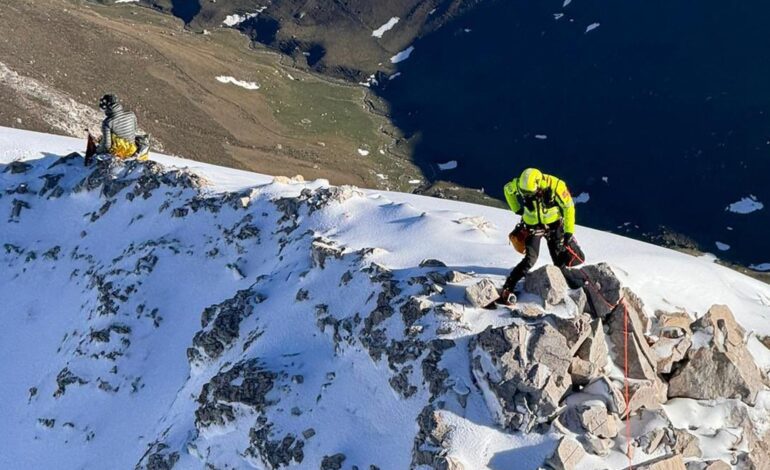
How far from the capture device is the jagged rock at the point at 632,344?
14.0 meters

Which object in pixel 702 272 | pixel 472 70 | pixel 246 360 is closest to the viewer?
pixel 246 360

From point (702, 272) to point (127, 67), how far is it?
271ft

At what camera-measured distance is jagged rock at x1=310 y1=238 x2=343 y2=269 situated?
59.0 feet

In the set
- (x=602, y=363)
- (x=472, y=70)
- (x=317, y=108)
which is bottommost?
(x=317, y=108)

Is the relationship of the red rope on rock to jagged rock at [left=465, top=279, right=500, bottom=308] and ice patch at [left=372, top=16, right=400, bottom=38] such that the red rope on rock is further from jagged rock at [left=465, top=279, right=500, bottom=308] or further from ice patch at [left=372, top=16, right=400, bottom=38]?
ice patch at [left=372, top=16, right=400, bottom=38]

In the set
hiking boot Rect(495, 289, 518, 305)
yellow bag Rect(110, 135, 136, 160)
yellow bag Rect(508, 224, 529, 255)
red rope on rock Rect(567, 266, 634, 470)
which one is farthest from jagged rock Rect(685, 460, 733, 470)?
yellow bag Rect(110, 135, 136, 160)

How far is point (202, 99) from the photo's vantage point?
307ft

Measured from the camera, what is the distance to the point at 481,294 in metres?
14.6

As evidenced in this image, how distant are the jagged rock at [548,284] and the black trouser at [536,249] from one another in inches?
13.3

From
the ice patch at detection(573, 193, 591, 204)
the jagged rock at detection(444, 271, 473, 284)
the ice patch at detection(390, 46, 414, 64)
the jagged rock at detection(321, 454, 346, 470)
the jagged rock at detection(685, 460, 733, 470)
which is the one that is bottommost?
the ice patch at detection(573, 193, 591, 204)

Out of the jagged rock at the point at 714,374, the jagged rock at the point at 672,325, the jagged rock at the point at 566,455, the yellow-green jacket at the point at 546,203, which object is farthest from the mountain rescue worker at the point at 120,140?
the jagged rock at the point at 714,374

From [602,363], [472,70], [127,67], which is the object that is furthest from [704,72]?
[602,363]

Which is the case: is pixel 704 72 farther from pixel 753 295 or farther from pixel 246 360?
pixel 246 360

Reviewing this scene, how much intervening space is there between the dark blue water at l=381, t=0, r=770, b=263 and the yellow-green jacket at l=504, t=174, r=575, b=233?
242ft
